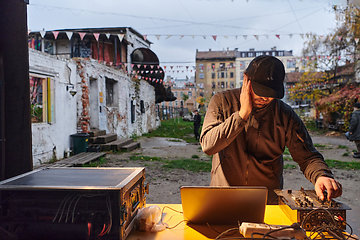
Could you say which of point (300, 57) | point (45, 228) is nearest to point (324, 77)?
point (300, 57)

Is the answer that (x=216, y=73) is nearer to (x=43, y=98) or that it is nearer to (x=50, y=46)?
(x=50, y=46)

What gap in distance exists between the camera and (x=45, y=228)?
4.88 feet

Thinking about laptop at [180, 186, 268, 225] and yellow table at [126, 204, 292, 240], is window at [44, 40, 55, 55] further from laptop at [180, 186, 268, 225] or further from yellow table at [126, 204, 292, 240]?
laptop at [180, 186, 268, 225]

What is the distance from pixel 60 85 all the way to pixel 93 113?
115 inches

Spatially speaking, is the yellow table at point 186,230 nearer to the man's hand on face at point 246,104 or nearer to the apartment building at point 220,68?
the man's hand on face at point 246,104

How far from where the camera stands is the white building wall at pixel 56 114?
8164 mm

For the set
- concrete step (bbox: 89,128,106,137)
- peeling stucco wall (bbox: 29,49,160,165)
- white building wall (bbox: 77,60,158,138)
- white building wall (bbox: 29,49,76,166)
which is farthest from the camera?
white building wall (bbox: 77,60,158,138)

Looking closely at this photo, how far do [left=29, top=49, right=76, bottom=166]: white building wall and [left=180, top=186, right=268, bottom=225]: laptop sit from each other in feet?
25.0

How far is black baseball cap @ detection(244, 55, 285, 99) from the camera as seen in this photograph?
190 centimetres

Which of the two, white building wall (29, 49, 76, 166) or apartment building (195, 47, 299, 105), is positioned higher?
apartment building (195, 47, 299, 105)

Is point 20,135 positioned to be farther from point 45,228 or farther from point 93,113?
point 93,113

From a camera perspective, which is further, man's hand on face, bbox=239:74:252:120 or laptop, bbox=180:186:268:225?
man's hand on face, bbox=239:74:252:120

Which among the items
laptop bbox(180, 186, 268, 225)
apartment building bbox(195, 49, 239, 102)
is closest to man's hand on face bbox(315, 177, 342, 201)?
laptop bbox(180, 186, 268, 225)

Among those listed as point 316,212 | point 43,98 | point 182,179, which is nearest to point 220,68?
point 43,98
